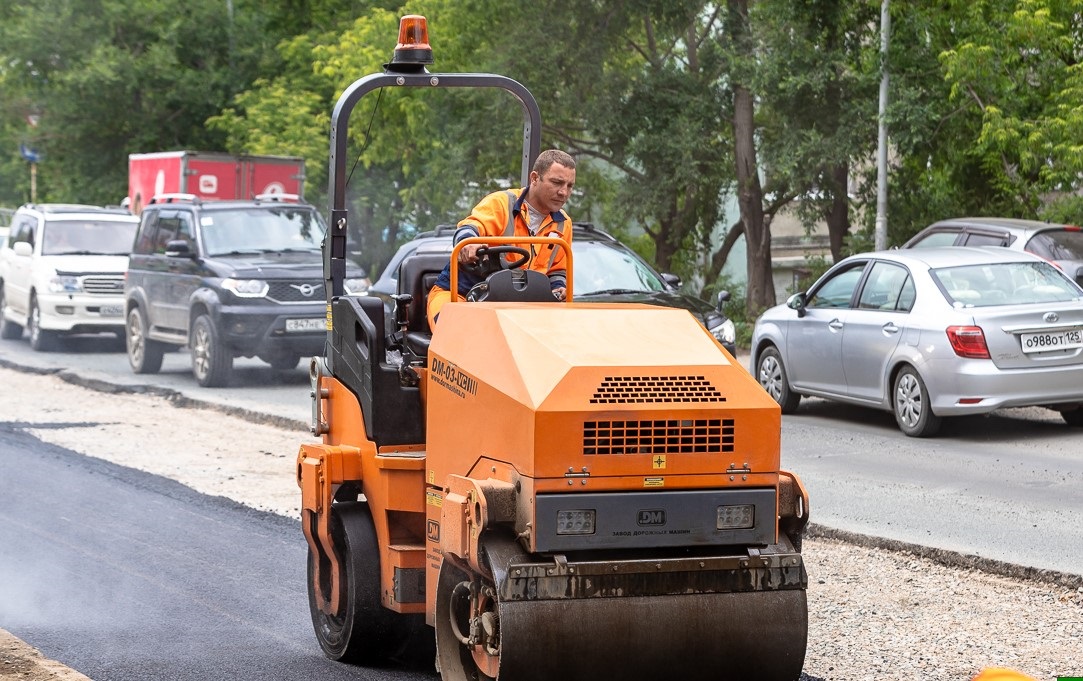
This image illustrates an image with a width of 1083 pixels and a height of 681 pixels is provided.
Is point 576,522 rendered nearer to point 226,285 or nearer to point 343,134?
point 343,134

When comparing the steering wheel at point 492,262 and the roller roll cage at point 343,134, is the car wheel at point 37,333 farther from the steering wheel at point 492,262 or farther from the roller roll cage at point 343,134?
the steering wheel at point 492,262

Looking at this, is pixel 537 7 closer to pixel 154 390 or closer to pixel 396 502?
pixel 154 390

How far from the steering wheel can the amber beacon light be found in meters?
0.91

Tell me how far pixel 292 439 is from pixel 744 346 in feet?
31.3

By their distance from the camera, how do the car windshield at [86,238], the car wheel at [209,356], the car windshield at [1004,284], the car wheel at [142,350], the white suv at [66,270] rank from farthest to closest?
1. the car windshield at [86,238]
2. the white suv at [66,270]
3. the car wheel at [142,350]
4. the car wheel at [209,356]
5. the car windshield at [1004,284]

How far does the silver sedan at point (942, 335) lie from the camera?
12.5 metres

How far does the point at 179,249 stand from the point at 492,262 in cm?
1319

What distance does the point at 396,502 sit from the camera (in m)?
5.84

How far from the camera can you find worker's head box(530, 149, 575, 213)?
5957 mm

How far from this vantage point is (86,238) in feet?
77.9

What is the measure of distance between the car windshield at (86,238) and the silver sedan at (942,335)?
12650 mm

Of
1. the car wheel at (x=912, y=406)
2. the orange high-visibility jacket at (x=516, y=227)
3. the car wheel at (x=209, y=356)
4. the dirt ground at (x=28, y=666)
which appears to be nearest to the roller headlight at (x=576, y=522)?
the orange high-visibility jacket at (x=516, y=227)

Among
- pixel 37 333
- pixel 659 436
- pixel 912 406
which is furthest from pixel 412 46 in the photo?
pixel 37 333

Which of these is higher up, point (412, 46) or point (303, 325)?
point (412, 46)
